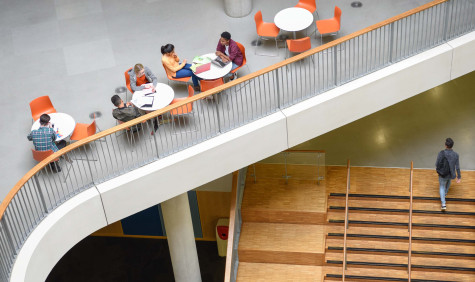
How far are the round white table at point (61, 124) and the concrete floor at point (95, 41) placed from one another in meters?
0.61

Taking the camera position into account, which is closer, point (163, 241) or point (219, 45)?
point (219, 45)

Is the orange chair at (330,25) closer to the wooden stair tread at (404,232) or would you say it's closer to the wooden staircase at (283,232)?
the wooden staircase at (283,232)

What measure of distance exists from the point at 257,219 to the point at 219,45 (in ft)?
15.2

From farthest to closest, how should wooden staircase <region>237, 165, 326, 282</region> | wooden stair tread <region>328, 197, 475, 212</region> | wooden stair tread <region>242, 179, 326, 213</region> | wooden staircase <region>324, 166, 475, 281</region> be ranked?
wooden stair tread <region>242, 179, 326, 213</region>, wooden staircase <region>237, 165, 326, 282</region>, wooden stair tread <region>328, 197, 475, 212</region>, wooden staircase <region>324, 166, 475, 281</region>

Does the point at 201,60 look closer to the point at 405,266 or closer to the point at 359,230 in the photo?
the point at 359,230

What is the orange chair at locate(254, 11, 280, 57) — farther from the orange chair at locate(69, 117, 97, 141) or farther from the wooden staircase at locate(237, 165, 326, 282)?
the orange chair at locate(69, 117, 97, 141)

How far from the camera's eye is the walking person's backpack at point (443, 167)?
14.7m

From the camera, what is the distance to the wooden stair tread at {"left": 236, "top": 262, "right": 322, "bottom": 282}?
625 inches

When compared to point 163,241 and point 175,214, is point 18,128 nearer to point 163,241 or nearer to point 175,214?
point 175,214

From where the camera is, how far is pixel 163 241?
19.8 meters

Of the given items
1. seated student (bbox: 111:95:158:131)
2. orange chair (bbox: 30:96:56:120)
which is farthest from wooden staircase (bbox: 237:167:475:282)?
orange chair (bbox: 30:96:56:120)

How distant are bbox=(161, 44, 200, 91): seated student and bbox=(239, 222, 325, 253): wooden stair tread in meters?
4.21

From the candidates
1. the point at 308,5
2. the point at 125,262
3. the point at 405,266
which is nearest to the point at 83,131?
the point at 308,5

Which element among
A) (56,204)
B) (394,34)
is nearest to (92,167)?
(56,204)
